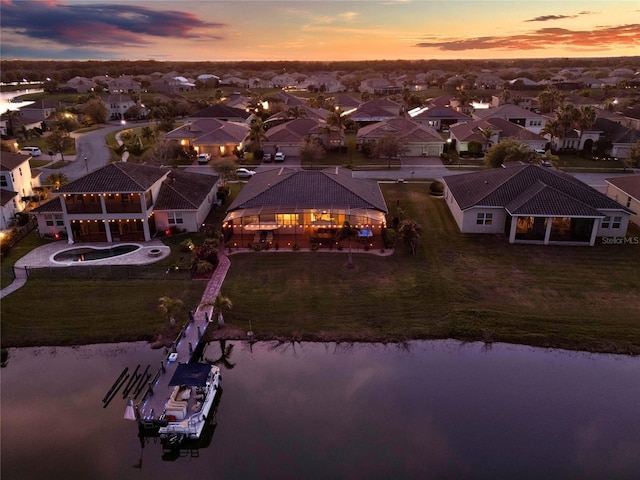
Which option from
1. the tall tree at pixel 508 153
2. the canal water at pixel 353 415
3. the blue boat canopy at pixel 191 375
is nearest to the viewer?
the canal water at pixel 353 415

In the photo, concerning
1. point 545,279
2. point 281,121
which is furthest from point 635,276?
point 281,121

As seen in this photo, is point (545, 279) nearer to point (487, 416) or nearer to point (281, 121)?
point (487, 416)

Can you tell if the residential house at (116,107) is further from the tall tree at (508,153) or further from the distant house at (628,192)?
the distant house at (628,192)

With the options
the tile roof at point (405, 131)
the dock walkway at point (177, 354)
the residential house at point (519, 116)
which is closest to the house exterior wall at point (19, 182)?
the dock walkway at point (177, 354)

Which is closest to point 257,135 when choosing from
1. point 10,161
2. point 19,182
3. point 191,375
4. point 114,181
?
point 19,182

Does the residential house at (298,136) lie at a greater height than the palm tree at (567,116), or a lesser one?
lesser

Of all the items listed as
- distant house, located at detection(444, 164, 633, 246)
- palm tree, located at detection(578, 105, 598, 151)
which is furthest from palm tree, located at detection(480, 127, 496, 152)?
distant house, located at detection(444, 164, 633, 246)
